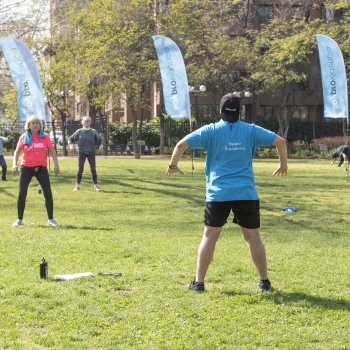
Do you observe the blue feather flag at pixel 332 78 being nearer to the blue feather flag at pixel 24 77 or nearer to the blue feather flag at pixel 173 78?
the blue feather flag at pixel 173 78

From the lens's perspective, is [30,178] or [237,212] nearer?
[237,212]

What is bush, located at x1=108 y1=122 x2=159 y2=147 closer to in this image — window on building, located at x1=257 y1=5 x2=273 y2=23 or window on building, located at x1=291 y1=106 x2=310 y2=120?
window on building, located at x1=257 y1=5 x2=273 y2=23

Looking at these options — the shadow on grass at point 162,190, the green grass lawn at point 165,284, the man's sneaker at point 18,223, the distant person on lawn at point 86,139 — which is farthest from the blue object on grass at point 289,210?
the distant person on lawn at point 86,139

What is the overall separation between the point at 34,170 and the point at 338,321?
5.96 meters

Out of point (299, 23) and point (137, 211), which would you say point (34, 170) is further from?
point (299, 23)

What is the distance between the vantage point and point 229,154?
544 cm

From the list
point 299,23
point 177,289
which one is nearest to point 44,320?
point 177,289

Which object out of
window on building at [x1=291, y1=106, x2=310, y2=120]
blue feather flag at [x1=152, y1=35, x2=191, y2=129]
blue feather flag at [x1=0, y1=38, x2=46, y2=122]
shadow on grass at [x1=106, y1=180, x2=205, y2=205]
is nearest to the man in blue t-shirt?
shadow on grass at [x1=106, y1=180, x2=205, y2=205]

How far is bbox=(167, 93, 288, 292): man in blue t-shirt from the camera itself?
5.42 metres

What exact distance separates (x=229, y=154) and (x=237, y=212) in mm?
536

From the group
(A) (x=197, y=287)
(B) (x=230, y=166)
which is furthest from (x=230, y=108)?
(A) (x=197, y=287)

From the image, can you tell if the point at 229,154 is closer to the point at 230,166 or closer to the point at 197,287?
the point at 230,166

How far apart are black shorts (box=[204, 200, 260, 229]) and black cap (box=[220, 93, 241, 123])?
2.51ft

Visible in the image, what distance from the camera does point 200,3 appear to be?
38.5 meters
